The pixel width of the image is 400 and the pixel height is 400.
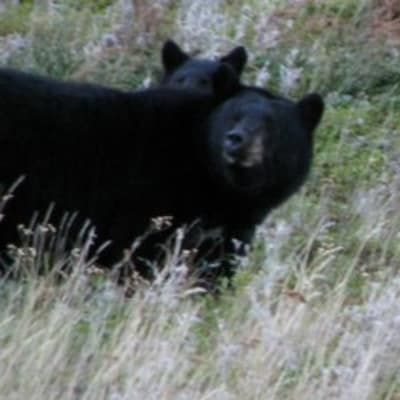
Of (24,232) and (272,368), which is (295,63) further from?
(272,368)

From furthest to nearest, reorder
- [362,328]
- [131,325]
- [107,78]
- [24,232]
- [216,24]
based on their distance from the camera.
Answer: [216,24] < [107,78] < [24,232] < [362,328] < [131,325]

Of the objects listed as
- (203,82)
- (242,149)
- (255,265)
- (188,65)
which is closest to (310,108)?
(242,149)

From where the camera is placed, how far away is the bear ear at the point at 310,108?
8891 millimetres

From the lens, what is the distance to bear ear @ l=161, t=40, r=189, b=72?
11.0 metres

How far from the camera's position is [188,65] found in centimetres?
1091

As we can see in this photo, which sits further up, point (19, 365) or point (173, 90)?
point (173, 90)

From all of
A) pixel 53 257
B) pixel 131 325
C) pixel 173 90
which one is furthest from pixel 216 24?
pixel 131 325

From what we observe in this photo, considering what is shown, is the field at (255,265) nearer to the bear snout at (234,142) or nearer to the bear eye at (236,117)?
the bear snout at (234,142)

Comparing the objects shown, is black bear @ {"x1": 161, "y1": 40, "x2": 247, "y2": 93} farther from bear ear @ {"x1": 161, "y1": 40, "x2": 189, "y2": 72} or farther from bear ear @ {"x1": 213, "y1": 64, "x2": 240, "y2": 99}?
bear ear @ {"x1": 213, "y1": 64, "x2": 240, "y2": 99}

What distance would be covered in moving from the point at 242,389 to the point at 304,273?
4.37ft

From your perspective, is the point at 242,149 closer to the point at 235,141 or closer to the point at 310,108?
the point at 235,141

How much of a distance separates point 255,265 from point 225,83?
100 centimetres

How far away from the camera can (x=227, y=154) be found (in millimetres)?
8484

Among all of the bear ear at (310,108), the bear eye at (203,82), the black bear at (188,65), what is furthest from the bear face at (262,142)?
the black bear at (188,65)
